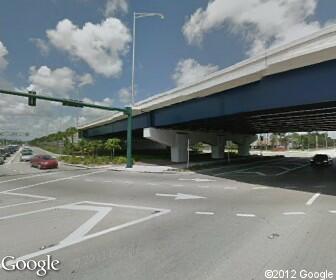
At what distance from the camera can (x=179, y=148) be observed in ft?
112

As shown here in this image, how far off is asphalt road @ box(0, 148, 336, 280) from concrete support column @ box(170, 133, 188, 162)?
67.3 feet

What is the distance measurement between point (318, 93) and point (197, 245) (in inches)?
408

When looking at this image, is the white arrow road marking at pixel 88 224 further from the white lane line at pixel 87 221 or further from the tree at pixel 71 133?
the tree at pixel 71 133

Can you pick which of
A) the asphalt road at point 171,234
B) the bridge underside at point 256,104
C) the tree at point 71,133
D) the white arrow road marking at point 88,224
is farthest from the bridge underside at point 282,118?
the tree at point 71,133

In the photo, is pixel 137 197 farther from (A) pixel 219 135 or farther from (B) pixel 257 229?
(A) pixel 219 135

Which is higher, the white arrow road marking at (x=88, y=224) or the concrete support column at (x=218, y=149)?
the concrete support column at (x=218, y=149)

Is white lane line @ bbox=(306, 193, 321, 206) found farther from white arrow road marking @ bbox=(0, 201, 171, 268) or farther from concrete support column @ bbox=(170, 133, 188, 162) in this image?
concrete support column @ bbox=(170, 133, 188, 162)

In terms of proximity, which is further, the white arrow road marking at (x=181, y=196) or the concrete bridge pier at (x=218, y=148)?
the concrete bridge pier at (x=218, y=148)

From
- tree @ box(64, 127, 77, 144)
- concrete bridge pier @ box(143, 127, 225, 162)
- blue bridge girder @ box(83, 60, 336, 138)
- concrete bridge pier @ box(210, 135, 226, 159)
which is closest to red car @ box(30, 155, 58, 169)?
concrete bridge pier @ box(143, 127, 225, 162)

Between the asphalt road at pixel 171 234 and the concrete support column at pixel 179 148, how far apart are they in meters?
20.5

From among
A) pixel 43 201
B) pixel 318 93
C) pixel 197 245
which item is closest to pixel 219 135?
pixel 318 93

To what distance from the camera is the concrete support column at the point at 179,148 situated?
33.9 meters

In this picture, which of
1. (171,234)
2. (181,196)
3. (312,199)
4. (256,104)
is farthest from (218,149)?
(171,234)

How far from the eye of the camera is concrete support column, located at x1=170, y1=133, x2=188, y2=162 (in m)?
33.9
